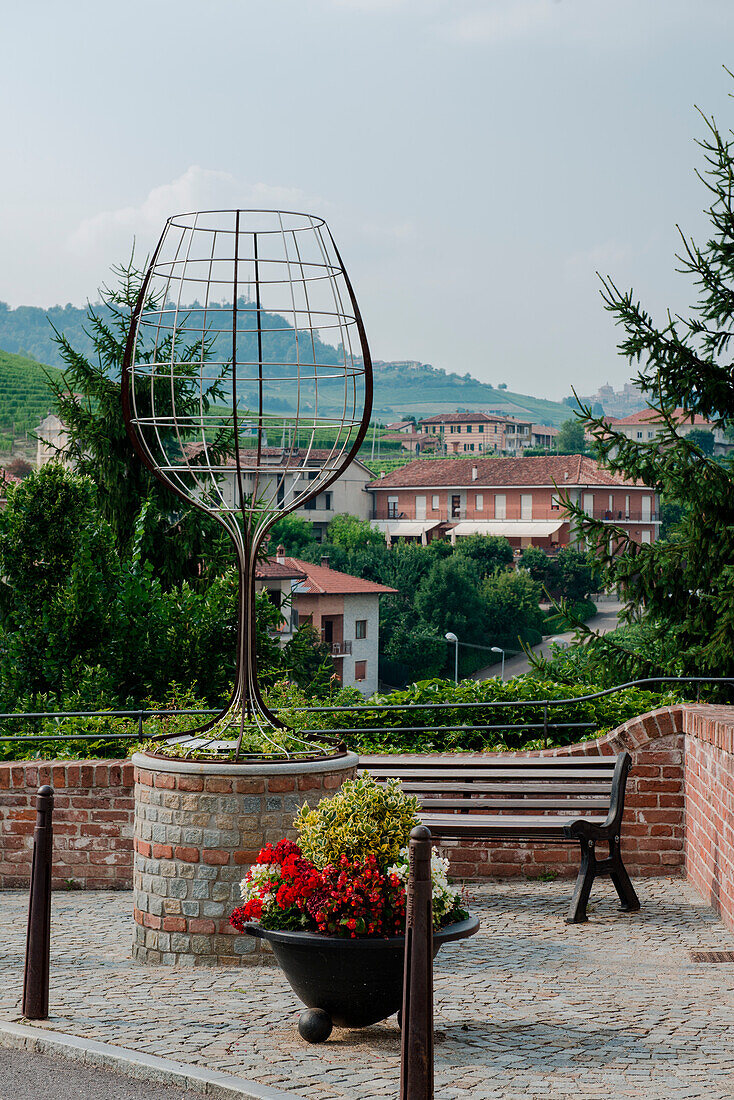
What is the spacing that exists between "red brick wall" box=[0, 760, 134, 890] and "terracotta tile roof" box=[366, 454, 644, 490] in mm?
100078

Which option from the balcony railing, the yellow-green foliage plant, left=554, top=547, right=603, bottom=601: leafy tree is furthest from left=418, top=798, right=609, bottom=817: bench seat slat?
the balcony railing

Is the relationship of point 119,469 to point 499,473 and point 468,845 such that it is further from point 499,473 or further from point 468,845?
point 499,473

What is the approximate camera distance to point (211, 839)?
20.2ft

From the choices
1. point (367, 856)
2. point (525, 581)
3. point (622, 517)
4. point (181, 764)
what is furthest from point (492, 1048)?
point (622, 517)

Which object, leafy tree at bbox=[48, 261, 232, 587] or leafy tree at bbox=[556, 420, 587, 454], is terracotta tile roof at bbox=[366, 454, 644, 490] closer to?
leafy tree at bbox=[556, 420, 587, 454]

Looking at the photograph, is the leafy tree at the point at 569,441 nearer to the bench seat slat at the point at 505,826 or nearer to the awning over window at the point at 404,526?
the awning over window at the point at 404,526

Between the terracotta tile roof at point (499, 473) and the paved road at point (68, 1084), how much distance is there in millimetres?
103772

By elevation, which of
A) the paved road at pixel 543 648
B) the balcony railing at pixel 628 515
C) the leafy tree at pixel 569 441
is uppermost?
the leafy tree at pixel 569 441

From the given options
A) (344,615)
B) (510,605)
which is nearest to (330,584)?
(344,615)

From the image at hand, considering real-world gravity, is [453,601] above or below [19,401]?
below

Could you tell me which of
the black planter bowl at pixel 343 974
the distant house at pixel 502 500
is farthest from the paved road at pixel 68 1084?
the distant house at pixel 502 500

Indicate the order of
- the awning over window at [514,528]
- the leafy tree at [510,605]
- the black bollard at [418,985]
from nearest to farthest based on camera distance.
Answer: the black bollard at [418,985] < the leafy tree at [510,605] < the awning over window at [514,528]

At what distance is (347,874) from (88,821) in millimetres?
4210

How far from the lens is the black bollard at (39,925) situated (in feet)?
16.4
